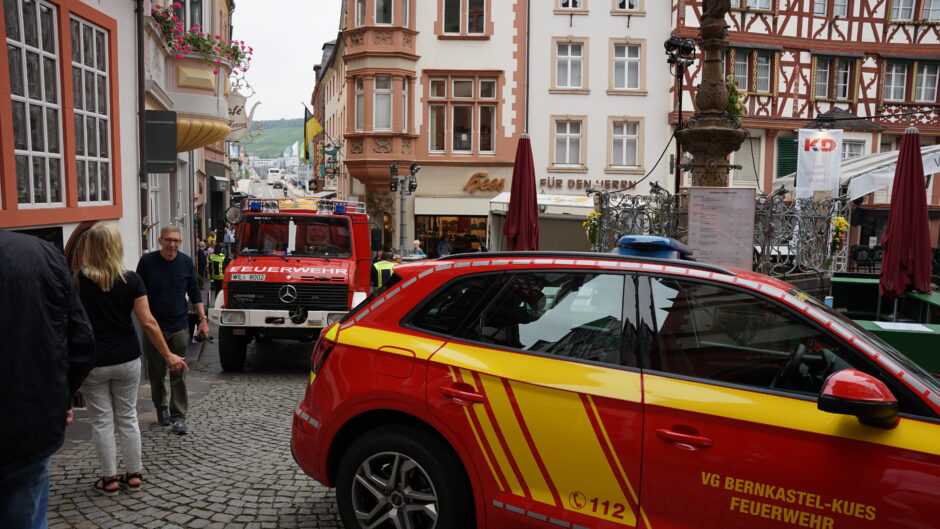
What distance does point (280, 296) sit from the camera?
9.68 m

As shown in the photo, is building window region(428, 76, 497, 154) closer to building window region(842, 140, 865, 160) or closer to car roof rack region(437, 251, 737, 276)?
building window region(842, 140, 865, 160)

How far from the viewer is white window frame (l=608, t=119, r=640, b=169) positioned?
27.3 m

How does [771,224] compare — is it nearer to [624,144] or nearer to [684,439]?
[684,439]

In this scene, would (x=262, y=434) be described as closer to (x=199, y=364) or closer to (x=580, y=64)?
(x=199, y=364)

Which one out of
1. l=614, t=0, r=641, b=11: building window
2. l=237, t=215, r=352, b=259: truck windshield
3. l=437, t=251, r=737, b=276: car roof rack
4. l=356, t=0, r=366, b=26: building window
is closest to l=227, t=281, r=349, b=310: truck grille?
l=237, t=215, r=352, b=259: truck windshield

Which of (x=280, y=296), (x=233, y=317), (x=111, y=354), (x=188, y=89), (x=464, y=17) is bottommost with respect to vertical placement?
(x=233, y=317)

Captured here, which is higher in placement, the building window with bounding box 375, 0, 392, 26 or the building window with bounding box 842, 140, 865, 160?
the building window with bounding box 375, 0, 392, 26

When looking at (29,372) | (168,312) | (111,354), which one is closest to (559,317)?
(29,372)

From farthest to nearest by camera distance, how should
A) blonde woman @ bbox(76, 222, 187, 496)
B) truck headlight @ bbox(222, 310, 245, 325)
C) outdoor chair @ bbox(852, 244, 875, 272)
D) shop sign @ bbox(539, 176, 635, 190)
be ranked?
shop sign @ bbox(539, 176, 635, 190) < outdoor chair @ bbox(852, 244, 875, 272) < truck headlight @ bbox(222, 310, 245, 325) < blonde woman @ bbox(76, 222, 187, 496)

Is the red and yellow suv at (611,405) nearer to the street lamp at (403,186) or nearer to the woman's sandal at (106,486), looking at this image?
the woman's sandal at (106,486)

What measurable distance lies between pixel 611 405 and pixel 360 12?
83.8 ft

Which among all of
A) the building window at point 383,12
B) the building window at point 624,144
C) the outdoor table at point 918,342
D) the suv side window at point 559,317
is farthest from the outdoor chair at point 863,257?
the suv side window at point 559,317

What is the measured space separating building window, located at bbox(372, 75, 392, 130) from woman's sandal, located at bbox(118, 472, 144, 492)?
2221cm

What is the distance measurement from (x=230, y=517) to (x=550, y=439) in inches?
93.6
